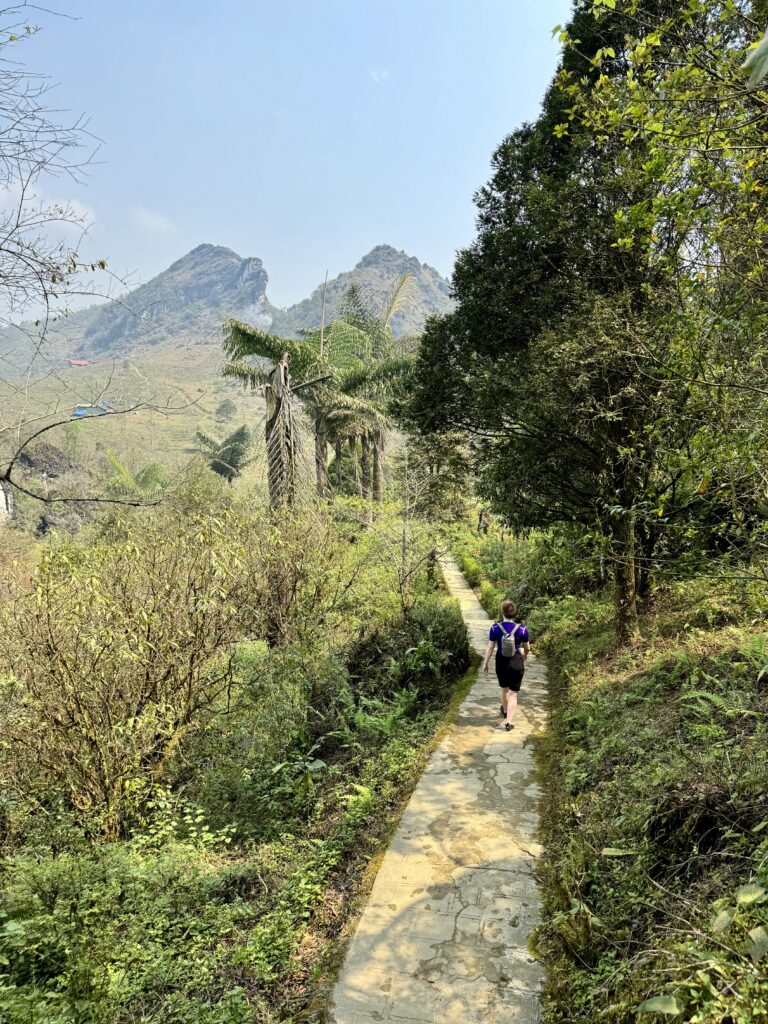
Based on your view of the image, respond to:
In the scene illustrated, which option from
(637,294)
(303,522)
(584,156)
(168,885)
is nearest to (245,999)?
(168,885)

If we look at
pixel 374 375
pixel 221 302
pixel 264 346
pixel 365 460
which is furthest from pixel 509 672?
pixel 221 302

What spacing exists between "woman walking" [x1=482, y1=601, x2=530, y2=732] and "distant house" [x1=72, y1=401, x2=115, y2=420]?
15.8 feet

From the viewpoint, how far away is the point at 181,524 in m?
6.77

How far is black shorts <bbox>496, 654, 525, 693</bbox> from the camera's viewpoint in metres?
6.48

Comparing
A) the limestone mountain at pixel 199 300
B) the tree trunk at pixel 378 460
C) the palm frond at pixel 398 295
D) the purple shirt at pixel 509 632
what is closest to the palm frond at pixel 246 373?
the tree trunk at pixel 378 460

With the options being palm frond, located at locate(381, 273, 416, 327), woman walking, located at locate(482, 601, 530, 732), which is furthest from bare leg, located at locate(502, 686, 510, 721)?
palm frond, located at locate(381, 273, 416, 327)

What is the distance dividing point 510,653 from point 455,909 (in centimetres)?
308

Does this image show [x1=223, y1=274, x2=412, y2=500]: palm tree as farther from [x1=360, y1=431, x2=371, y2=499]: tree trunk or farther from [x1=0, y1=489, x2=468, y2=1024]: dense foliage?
[x1=0, y1=489, x2=468, y2=1024]: dense foliage

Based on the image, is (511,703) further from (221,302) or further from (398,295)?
(221,302)

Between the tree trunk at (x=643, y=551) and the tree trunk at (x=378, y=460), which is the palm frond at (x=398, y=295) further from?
the tree trunk at (x=643, y=551)

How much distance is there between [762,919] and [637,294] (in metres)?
6.53

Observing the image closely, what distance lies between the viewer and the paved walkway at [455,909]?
305 centimetres

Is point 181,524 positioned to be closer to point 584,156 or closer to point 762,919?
point 762,919

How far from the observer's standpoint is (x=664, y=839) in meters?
→ 3.36
